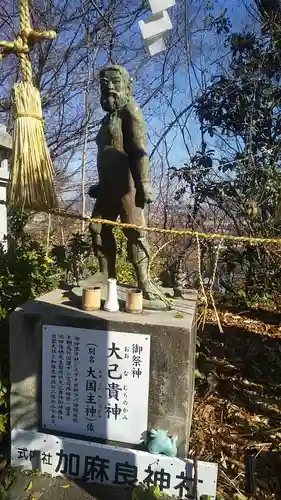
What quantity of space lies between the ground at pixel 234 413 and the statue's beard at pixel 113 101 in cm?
220

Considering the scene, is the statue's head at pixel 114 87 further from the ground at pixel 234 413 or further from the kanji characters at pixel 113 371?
the ground at pixel 234 413

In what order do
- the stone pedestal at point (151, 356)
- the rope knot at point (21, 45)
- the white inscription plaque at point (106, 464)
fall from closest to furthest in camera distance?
the rope knot at point (21, 45) → the white inscription plaque at point (106, 464) → the stone pedestal at point (151, 356)

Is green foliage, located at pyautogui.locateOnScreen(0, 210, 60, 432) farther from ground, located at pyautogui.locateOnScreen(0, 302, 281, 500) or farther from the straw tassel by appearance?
the straw tassel

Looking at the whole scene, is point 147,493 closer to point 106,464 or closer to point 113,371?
point 106,464

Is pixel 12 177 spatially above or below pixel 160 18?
below

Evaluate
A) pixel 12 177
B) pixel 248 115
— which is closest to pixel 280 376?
pixel 12 177

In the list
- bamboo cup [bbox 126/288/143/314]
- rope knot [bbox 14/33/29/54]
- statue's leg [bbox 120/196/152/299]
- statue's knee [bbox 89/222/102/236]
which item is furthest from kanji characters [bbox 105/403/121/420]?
rope knot [bbox 14/33/29/54]

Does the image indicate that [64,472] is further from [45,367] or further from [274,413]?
[274,413]

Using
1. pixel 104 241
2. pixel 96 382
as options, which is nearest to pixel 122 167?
pixel 104 241

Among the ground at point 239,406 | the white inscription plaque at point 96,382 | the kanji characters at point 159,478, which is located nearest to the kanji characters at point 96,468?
the white inscription plaque at point 96,382

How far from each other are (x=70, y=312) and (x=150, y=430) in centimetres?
84

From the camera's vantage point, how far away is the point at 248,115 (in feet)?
16.6

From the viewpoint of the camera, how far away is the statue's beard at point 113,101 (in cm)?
213

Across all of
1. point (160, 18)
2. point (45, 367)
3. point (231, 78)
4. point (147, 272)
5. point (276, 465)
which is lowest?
point (276, 465)
